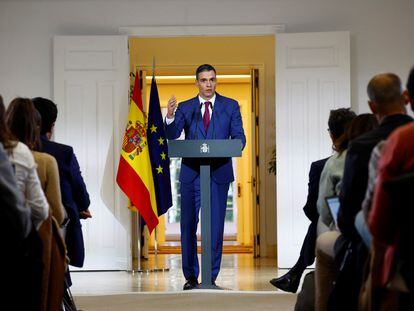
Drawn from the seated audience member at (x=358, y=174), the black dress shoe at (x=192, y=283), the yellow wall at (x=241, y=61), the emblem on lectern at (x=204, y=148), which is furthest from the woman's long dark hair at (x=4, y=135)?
the yellow wall at (x=241, y=61)

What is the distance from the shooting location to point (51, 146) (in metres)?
5.33

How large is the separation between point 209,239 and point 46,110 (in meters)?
2.08

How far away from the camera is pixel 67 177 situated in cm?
537

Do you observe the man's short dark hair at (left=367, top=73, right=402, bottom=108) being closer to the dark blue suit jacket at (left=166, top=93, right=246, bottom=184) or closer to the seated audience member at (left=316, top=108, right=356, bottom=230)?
the seated audience member at (left=316, top=108, right=356, bottom=230)

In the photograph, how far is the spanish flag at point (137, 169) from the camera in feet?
29.7

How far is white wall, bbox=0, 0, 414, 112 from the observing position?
9.45m

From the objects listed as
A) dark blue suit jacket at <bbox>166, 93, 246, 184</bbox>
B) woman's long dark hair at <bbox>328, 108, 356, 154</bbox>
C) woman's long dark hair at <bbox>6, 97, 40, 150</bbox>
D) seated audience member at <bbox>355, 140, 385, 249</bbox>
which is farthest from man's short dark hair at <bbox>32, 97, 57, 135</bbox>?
seated audience member at <bbox>355, 140, 385, 249</bbox>

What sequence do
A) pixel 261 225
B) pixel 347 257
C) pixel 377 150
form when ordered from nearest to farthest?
pixel 377 150 → pixel 347 257 → pixel 261 225

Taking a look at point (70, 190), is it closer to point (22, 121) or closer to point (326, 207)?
point (22, 121)

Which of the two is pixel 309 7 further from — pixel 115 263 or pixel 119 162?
pixel 115 263

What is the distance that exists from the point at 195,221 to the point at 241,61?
190 inches

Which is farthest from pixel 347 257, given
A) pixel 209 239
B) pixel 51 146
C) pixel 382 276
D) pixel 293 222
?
pixel 293 222

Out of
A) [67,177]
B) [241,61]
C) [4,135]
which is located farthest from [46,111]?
[241,61]

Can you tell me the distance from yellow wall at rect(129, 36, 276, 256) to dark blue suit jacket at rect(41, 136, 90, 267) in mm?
6305
